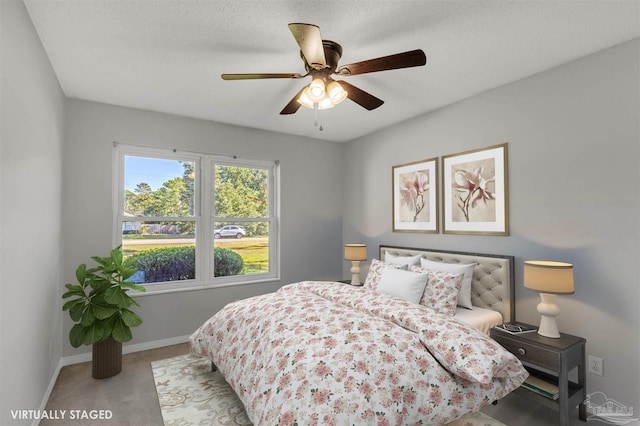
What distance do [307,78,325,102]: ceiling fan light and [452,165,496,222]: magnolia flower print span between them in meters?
1.83

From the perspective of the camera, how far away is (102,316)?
2.74 metres

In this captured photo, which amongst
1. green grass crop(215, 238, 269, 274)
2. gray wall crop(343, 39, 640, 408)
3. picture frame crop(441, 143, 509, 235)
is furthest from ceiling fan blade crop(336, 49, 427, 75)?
green grass crop(215, 238, 269, 274)

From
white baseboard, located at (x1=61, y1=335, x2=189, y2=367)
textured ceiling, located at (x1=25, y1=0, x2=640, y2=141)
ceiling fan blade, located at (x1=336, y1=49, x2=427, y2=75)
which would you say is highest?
textured ceiling, located at (x1=25, y1=0, x2=640, y2=141)

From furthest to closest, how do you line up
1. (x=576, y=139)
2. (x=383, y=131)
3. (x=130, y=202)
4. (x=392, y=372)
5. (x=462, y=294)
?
(x=383, y=131) < (x=130, y=202) < (x=462, y=294) < (x=576, y=139) < (x=392, y=372)

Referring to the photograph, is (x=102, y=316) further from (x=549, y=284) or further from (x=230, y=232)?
(x=549, y=284)

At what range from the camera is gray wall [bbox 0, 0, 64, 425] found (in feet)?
Result: 5.38

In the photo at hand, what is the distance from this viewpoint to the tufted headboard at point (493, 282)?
276cm

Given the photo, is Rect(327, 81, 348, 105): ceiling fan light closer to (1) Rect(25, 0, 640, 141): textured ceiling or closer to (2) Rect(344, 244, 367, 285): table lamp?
(1) Rect(25, 0, 640, 141): textured ceiling

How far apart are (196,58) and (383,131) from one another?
2502mm

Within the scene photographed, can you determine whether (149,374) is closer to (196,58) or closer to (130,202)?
(130,202)

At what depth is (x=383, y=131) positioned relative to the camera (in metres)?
4.23

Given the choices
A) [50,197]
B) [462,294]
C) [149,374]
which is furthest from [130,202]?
[462,294]

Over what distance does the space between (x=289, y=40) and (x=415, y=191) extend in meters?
2.24

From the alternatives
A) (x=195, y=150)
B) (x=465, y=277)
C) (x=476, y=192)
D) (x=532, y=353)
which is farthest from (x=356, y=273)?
(x=195, y=150)
